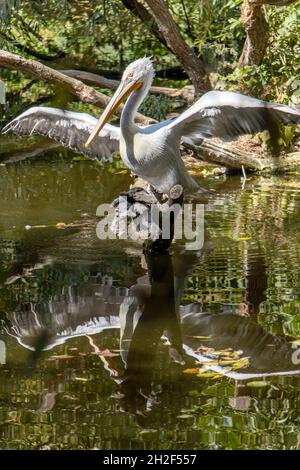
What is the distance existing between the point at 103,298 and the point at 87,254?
87 centimetres

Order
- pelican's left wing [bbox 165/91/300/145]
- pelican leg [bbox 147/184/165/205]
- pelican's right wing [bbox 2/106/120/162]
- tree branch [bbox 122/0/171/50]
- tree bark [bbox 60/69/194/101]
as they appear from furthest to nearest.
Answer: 1. tree branch [bbox 122/0/171/50]
2. tree bark [bbox 60/69/194/101]
3. pelican's right wing [bbox 2/106/120/162]
4. pelican leg [bbox 147/184/165/205]
5. pelican's left wing [bbox 165/91/300/145]

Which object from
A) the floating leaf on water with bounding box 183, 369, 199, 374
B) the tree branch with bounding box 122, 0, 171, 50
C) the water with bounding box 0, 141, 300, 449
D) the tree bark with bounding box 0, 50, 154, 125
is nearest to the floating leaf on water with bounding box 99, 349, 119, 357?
the water with bounding box 0, 141, 300, 449

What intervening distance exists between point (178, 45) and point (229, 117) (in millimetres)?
4019

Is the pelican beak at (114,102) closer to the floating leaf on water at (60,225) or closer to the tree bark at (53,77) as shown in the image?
the floating leaf on water at (60,225)

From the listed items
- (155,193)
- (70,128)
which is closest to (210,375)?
(155,193)

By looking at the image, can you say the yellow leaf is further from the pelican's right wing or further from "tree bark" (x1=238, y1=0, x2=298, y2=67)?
"tree bark" (x1=238, y1=0, x2=298, y2=67)

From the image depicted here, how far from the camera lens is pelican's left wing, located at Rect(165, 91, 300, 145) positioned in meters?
6.28

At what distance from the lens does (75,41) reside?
42.4ft

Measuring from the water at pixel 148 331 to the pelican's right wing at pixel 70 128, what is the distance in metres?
0.56

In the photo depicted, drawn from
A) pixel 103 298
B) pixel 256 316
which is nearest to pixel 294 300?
pixel 256 316

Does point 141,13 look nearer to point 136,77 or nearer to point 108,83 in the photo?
point 108,83

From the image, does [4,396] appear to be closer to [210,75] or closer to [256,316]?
[256,316]

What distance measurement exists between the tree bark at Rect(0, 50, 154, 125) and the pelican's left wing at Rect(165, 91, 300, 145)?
3233 millimetres

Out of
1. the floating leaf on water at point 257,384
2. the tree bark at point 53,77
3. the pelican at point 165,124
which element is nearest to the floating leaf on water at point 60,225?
the pelican at point 165,124
